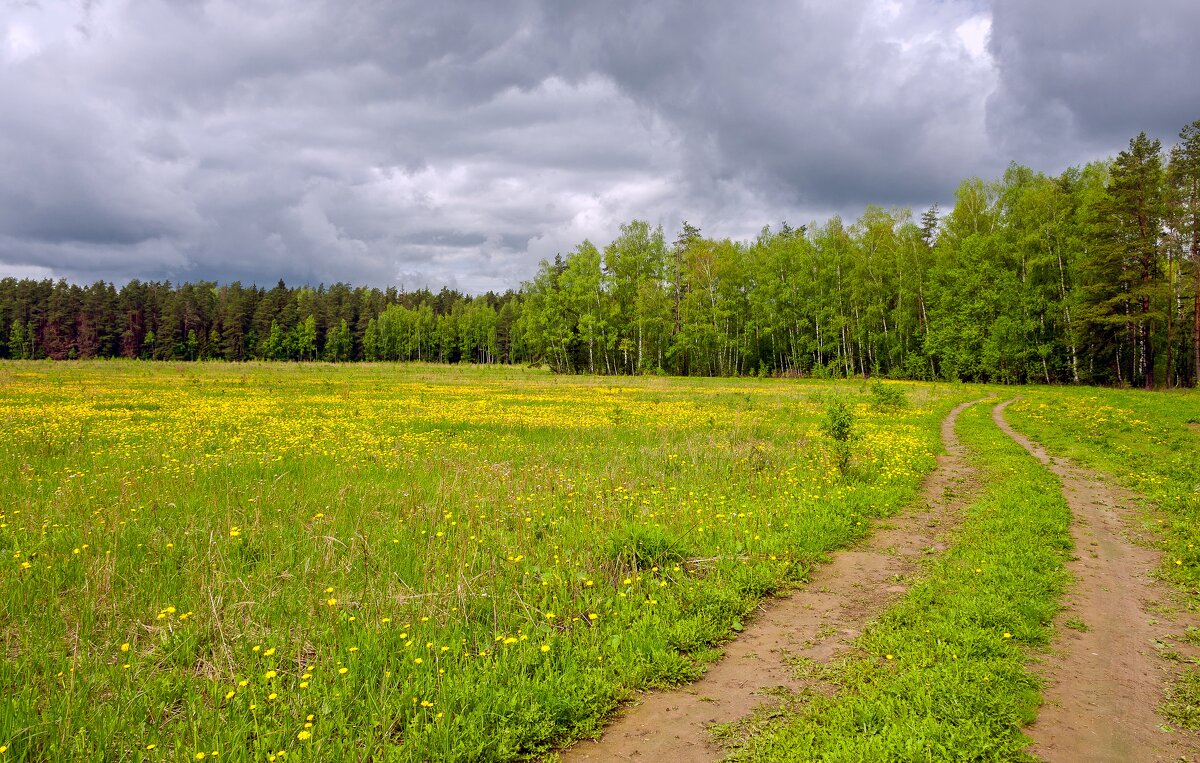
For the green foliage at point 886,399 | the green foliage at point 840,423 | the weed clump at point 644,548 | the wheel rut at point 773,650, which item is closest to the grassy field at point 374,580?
the weed clump at point 644,548

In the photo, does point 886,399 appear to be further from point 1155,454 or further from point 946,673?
point 946,673

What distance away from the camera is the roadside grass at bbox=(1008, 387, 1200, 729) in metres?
7.13

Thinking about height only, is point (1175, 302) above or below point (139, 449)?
above

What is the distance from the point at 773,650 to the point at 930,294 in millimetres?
64239

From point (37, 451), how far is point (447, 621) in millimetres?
14369

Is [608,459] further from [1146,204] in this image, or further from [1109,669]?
[1146,204]

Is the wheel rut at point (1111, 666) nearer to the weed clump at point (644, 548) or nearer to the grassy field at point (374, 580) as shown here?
the grassy field at point (374, 580)

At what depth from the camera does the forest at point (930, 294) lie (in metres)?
41.2

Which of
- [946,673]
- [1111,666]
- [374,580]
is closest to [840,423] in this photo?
[1111,666]

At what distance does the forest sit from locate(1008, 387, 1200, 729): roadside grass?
53.4 feet

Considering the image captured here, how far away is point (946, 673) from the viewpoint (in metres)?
4.86

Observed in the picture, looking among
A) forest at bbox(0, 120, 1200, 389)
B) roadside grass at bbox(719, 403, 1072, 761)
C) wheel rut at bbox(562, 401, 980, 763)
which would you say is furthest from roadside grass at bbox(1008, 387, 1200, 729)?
forest at bbox(0, 120, 1200, 389)

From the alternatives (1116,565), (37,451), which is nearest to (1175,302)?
(1116,565)

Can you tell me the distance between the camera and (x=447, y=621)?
229 inches
